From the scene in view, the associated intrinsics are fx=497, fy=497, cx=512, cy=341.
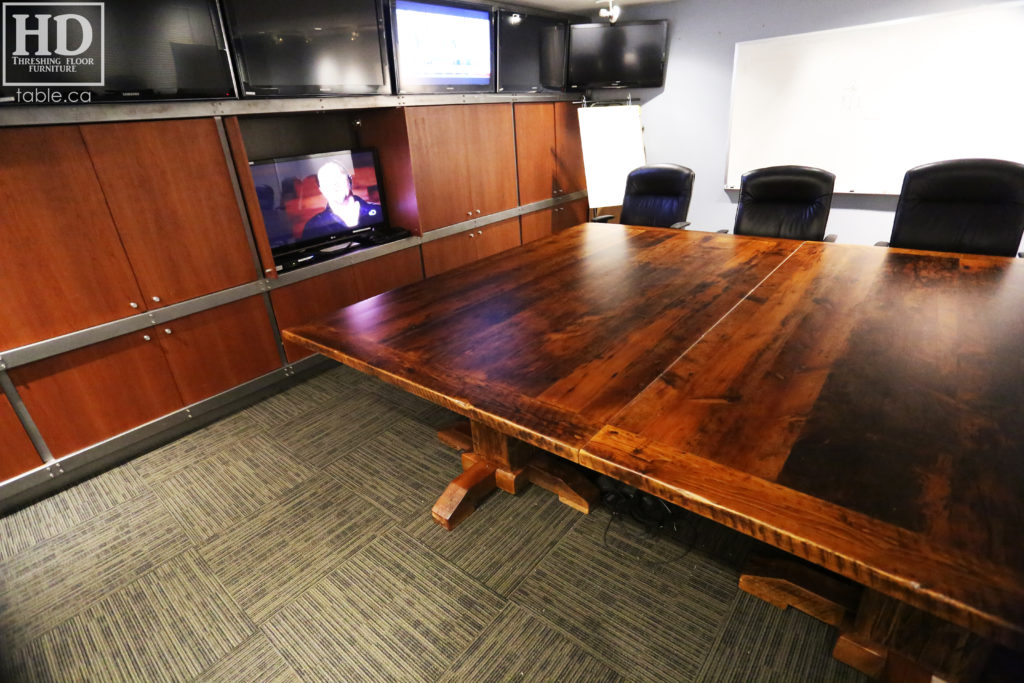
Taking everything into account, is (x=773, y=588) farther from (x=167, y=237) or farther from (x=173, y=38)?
(x=173, y=38)

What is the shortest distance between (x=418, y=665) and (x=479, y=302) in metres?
1.31

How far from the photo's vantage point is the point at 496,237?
4465 mm

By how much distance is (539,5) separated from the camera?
174 inches

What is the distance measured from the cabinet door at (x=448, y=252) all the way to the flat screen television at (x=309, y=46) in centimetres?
113

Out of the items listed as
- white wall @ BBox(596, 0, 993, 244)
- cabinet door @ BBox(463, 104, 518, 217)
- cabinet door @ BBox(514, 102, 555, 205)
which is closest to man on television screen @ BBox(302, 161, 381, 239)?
cabinet door @ BBox(463, 104, 518, 217)

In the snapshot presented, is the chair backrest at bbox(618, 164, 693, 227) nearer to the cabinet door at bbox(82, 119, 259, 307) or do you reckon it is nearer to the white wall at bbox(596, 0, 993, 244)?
the white wall at bbox(596, 0, 993, 244)

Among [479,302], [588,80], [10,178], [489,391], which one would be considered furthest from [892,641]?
[588,80]

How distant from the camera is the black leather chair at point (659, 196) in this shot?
3500 mm

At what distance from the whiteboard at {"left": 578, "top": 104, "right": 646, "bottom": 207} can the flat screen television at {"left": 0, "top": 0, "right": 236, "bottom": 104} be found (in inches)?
126

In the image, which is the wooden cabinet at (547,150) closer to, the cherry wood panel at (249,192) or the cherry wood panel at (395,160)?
the cherry wood panel at (395,160)

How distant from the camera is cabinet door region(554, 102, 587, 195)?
493 cm

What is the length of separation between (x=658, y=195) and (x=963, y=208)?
1690mm

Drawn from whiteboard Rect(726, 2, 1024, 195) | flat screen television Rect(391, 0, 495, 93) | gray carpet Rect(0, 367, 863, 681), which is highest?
flat screen television Rect(391, 0, 495, 93)

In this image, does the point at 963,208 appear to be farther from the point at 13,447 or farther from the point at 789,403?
the point at 13,447
